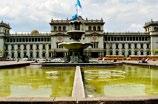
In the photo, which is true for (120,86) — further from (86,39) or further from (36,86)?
(86,39)

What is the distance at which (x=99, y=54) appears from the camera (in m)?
114

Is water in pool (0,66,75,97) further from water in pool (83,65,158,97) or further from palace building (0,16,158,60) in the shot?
palace building (0,16,158,60)

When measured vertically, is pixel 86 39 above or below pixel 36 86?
above

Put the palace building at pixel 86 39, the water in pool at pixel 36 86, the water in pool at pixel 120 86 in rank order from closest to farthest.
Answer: the water in pool at pixel 36 86
the water in pool at pixel 120 86
the palace building at pixel 86 39

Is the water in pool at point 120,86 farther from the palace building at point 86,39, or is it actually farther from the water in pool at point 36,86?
the palace building at point 86,39

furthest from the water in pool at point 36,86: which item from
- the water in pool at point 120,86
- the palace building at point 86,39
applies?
the palace building at point 86,39

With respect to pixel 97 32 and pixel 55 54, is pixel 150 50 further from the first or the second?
pixel 55 54

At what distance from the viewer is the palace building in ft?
375

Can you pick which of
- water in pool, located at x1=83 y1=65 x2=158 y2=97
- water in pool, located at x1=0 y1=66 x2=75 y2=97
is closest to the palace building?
water in pool, located at x1=83 y1=65 x2=158 y2=97

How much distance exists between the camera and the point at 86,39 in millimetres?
113312

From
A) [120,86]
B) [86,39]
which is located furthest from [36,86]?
[86,39]

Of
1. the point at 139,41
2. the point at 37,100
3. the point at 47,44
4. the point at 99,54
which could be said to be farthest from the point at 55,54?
the point at 37,100

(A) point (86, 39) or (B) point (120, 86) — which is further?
(A) point (86, 39)

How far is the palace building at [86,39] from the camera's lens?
114 meters
